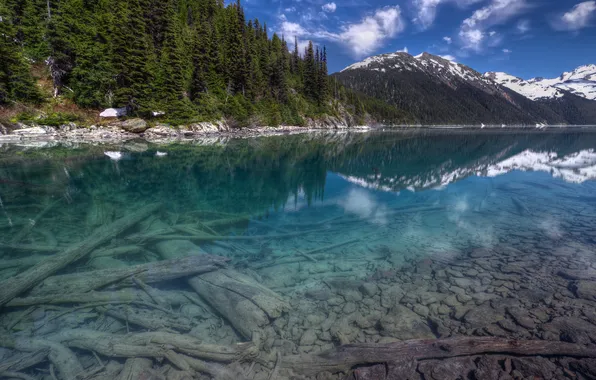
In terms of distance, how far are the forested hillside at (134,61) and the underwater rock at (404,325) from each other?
5116cm

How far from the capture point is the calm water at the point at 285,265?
210 inches

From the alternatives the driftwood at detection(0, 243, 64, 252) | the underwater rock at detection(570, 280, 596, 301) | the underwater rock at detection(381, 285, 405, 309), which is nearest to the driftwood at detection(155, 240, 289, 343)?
the underwater rock at detection(381, 285, 405, 309)

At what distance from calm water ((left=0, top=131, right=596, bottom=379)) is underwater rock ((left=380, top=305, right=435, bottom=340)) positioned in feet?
0.11

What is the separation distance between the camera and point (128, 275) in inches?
260

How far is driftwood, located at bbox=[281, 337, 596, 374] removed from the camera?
4.64 m

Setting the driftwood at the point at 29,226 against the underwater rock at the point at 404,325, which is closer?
the underwater rock at the point at 404,325

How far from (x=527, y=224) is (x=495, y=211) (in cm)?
216

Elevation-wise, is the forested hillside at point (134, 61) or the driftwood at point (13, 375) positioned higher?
the forested hillside at point (134, 61)

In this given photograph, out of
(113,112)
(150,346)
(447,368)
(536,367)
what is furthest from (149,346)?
(113,112)

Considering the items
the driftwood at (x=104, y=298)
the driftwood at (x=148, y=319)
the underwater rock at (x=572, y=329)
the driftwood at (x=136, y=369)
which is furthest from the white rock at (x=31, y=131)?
the underwater rock at (x=572, y=329)

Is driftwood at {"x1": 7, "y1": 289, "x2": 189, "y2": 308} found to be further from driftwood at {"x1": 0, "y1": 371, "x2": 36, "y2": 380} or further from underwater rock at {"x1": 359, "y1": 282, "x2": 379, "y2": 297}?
underwater rock at {"x1": 359, "y1": 282, "x2": 379, "y2": 297}

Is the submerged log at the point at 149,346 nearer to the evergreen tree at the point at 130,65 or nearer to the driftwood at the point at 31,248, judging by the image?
the driftwood at the point at 31,248

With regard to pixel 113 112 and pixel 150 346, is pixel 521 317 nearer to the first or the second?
pixel 150 346

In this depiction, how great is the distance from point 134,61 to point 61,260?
163 ft
